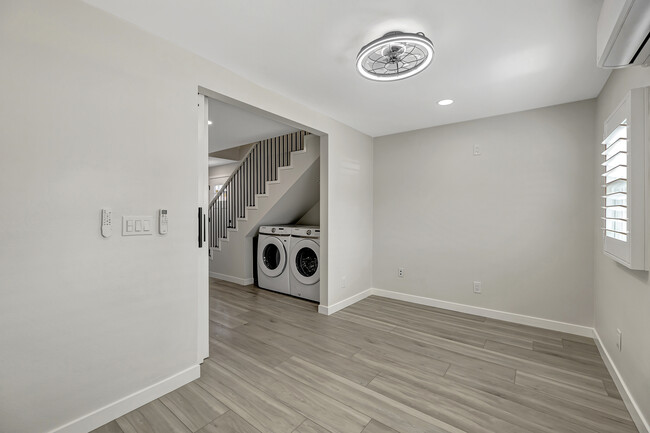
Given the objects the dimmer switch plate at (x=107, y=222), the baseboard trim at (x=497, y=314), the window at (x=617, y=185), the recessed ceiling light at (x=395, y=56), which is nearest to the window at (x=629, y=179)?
the window at (x=617, y=185)

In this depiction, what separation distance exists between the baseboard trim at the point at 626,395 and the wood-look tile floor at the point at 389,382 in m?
0.04

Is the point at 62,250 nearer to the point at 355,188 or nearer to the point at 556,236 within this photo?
the point at 355,188

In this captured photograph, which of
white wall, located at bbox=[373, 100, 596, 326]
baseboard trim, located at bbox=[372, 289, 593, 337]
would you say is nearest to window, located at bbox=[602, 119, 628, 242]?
white wall, located at bbox=[373, 100, 596, 326]

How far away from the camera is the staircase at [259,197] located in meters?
4.29

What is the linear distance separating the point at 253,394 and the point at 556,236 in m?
3.20

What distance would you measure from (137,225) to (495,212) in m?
3.47

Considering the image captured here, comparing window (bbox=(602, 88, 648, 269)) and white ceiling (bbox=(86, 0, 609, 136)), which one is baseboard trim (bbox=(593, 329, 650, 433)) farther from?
white ceiling (bbox=(86, 0, 609, 136))

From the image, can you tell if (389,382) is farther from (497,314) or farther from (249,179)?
(249,179)

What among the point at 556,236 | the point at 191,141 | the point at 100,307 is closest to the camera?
the point at 100,307

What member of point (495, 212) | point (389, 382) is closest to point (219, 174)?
point (495, 212)

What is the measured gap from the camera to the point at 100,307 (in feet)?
5.42

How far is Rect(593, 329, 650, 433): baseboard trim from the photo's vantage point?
1596 millimetres

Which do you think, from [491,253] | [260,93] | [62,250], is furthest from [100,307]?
[491,253]

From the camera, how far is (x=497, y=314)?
11.0 feet
